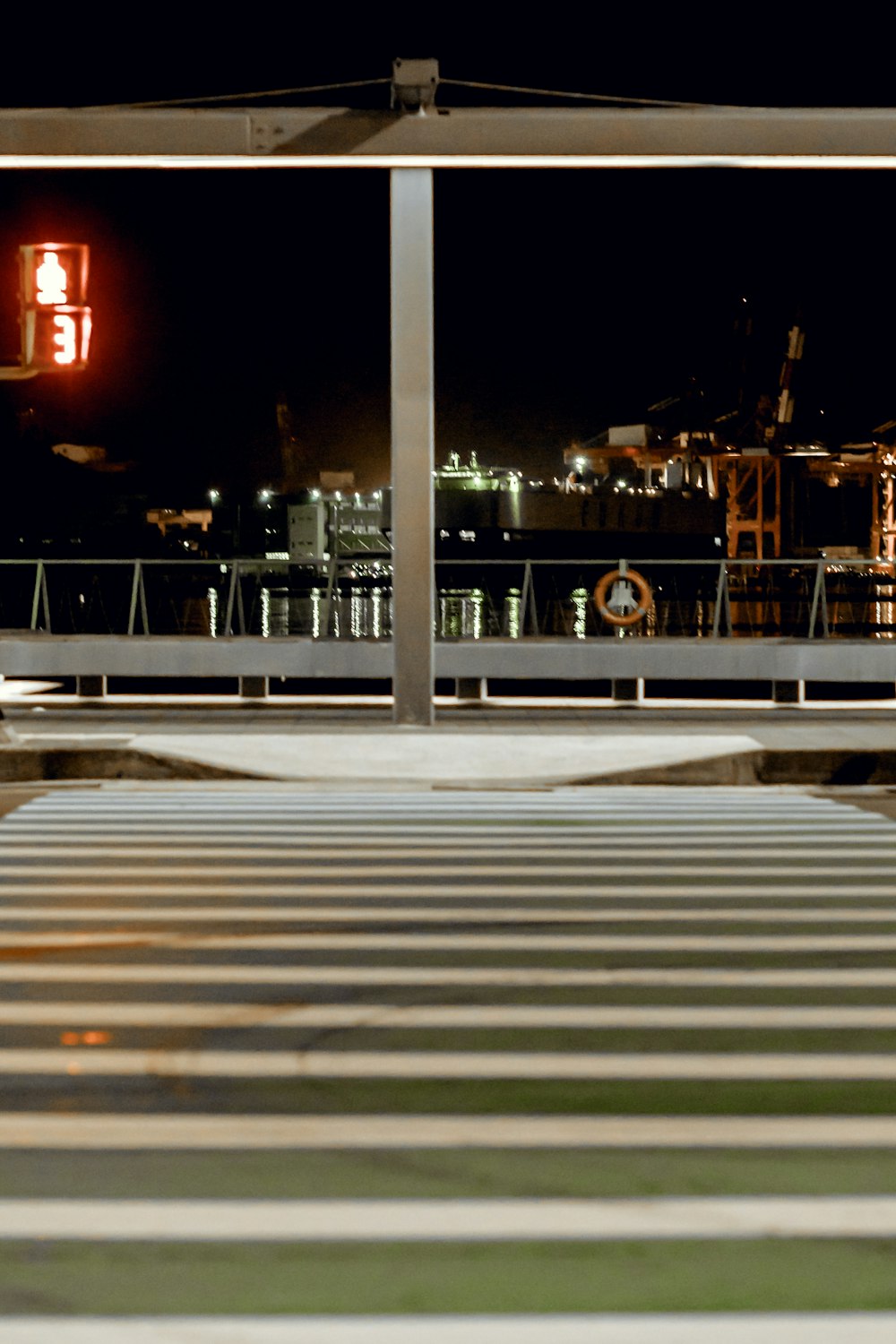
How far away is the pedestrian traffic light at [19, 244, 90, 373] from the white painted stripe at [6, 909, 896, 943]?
9.81 meters

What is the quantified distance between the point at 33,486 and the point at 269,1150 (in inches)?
6078

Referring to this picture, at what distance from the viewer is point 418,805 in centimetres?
1151

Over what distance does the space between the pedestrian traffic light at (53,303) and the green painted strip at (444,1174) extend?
511 inches

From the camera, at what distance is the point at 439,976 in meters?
6.25

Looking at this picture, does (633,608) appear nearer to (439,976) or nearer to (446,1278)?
(439,976)

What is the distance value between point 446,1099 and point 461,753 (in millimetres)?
9104

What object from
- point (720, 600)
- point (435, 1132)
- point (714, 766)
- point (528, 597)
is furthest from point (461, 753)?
point (435, 1132)

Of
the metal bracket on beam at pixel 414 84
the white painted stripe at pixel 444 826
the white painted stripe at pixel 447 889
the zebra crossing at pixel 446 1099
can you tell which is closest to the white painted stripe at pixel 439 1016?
the zebra crossing at pixel 446 1099

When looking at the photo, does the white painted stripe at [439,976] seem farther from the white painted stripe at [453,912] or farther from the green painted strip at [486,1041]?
the white painted stripe at [453,912]

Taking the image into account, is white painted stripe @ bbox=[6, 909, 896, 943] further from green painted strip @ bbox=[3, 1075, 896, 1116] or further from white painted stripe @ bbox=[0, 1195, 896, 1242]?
white painted stripe @ bbox=[0, 1195, 896, 1242]

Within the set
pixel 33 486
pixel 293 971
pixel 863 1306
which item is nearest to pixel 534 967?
pixel 293 971

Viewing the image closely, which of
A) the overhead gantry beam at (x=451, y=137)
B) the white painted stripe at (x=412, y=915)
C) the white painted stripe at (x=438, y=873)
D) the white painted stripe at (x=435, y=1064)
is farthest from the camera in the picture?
the overhead gantry beam at (x=451, y=137)

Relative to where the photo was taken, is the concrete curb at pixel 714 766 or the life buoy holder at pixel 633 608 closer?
the concrete curb at pixel 714 766

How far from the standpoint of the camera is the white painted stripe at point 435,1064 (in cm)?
500
